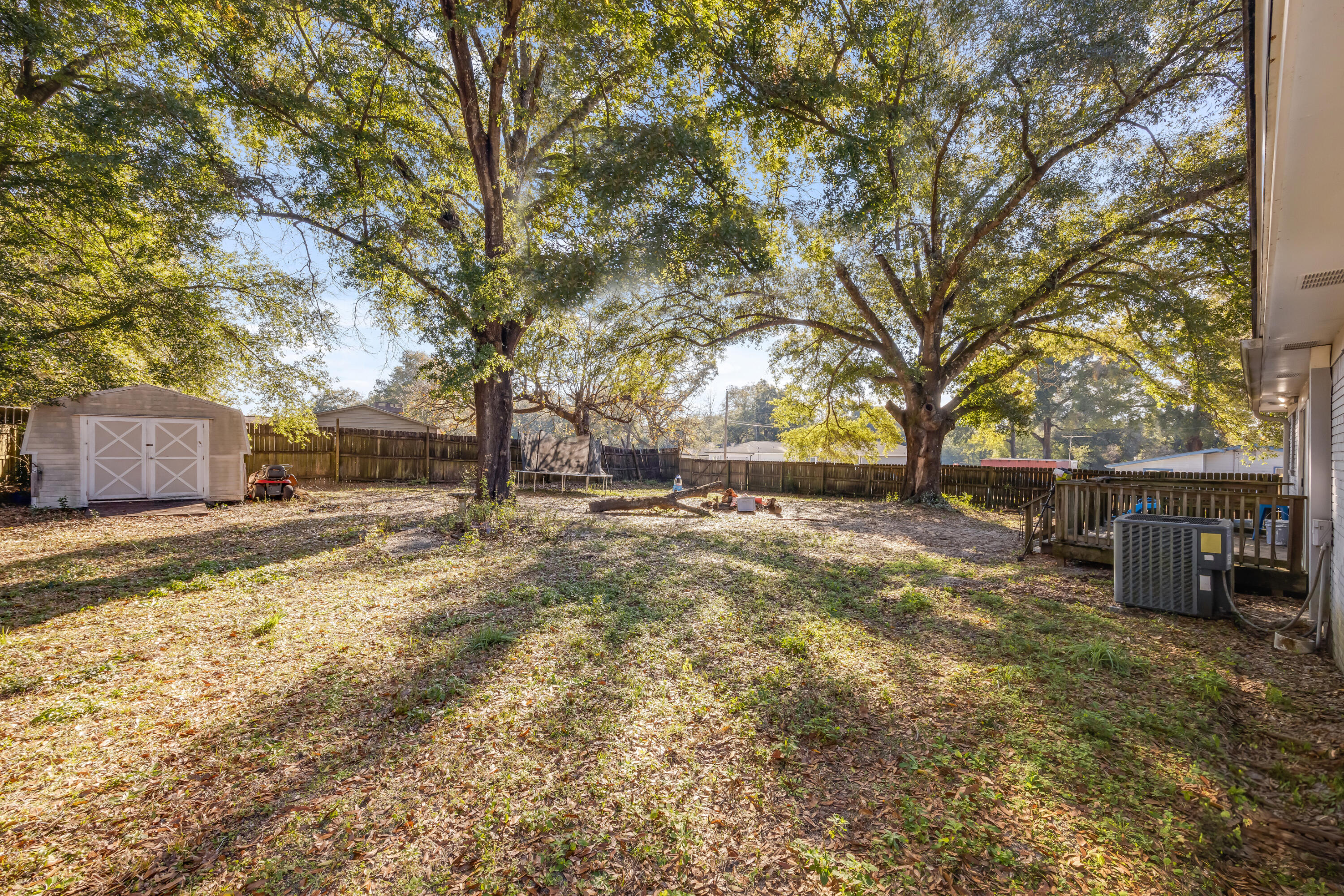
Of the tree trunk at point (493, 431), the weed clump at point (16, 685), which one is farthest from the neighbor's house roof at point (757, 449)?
the weed clump at point (16, 685)

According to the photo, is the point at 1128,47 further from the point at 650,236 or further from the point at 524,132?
the point at 524,132

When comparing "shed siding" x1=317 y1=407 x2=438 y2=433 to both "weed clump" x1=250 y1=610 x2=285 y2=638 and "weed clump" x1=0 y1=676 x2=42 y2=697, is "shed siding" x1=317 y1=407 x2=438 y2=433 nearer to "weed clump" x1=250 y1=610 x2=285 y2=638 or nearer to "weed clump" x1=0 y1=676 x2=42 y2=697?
"weed clump" x1=250 y1=610 x2=285 y2=638

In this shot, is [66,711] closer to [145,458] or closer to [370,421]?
[145,458]

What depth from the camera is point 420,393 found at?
25.6 metres

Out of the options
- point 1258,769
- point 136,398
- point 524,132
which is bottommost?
point 1258,769

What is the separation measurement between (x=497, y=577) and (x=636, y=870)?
4339 millimetres

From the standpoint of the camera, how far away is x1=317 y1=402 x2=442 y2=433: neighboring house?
767 inches

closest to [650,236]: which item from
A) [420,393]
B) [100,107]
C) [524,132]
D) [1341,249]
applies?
[524,132]

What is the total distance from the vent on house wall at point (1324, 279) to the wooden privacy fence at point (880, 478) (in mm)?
9331

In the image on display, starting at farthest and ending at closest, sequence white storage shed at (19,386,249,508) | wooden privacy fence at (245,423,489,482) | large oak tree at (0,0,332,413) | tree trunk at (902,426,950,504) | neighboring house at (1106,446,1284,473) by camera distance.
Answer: neighboring house at (1106,446,1284,473)
tree trunk at (902,426,950,504)
wooden privacy fence at (245,423,489,482)
white storage shed at (19,386,249,508)
large oak tree at (0,0,332,413)

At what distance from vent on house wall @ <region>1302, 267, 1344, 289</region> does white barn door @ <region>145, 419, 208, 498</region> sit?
16.7 m

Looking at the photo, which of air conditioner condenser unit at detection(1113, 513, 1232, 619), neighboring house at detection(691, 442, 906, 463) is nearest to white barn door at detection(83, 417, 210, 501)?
air conditioner condenser unit at detection(1113, 513, 1232, 619)

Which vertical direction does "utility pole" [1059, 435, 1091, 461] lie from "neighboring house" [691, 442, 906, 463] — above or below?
above

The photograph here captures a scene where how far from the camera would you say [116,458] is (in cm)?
1027
